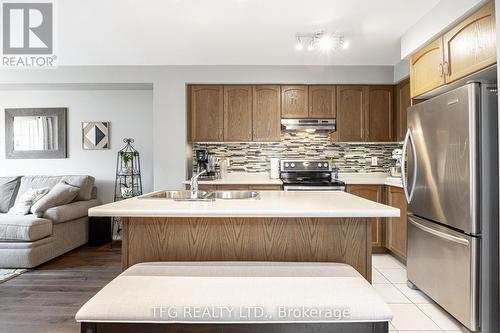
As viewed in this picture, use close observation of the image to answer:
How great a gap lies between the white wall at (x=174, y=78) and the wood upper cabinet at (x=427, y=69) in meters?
1.20

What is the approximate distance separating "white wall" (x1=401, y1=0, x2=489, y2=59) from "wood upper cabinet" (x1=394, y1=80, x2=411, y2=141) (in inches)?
31.9

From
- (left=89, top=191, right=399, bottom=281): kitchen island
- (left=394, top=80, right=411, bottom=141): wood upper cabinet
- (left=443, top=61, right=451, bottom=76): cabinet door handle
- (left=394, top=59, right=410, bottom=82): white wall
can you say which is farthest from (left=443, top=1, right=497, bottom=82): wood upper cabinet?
(left=394, top=80, right=411, bottom=141): wood upper cabinet

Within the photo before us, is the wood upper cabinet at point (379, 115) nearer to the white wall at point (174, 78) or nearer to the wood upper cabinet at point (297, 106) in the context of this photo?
the white wall at point (174, 78)

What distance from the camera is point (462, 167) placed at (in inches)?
82.8

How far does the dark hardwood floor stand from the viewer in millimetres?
2285

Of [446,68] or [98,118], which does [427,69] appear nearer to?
[446,68]

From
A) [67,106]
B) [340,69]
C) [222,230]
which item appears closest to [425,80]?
[340,69]

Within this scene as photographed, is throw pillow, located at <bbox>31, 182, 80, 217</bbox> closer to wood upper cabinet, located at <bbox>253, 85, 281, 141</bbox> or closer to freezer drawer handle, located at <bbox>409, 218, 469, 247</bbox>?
wood upper cabinet, located at <bbox>253, 85, 281, 141</bbox>

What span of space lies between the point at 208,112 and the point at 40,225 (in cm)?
232

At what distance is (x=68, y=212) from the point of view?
3.93 metres

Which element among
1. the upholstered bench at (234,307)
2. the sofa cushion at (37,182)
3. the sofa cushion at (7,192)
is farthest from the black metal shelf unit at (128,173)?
the upholstered bench at (234,307)

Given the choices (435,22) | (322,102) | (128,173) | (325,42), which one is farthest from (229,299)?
(128,173)

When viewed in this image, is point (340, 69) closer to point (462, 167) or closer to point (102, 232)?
point (462, 167)

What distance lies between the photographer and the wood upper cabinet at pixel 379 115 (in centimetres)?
420
